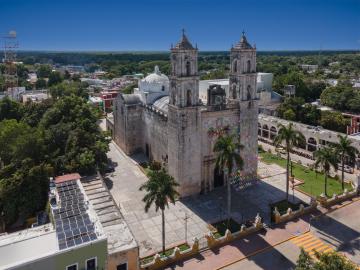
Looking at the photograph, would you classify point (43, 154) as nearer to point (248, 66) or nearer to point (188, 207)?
point (188, 207)

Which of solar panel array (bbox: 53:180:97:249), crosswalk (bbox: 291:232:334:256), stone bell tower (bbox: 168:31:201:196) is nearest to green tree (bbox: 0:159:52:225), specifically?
solar panel array (bbox: 53:180:97:249)

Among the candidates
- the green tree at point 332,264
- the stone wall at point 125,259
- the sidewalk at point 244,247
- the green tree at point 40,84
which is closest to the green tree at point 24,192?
Result: the stone wall at point 125,259

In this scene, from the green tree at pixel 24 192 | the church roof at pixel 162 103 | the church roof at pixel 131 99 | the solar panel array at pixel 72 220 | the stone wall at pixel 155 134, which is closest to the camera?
the solar panel array at pixel 72 220

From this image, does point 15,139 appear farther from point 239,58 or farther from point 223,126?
point 239,58

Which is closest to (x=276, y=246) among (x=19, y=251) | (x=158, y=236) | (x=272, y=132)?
(x=158, y=236)

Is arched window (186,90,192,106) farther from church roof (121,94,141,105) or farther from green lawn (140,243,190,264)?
church roof (121,94,141,105)

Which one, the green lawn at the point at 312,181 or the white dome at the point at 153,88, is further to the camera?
the white dome at the point at 153,88

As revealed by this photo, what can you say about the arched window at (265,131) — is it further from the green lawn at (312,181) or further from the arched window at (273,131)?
the green lawn at (312,181)
